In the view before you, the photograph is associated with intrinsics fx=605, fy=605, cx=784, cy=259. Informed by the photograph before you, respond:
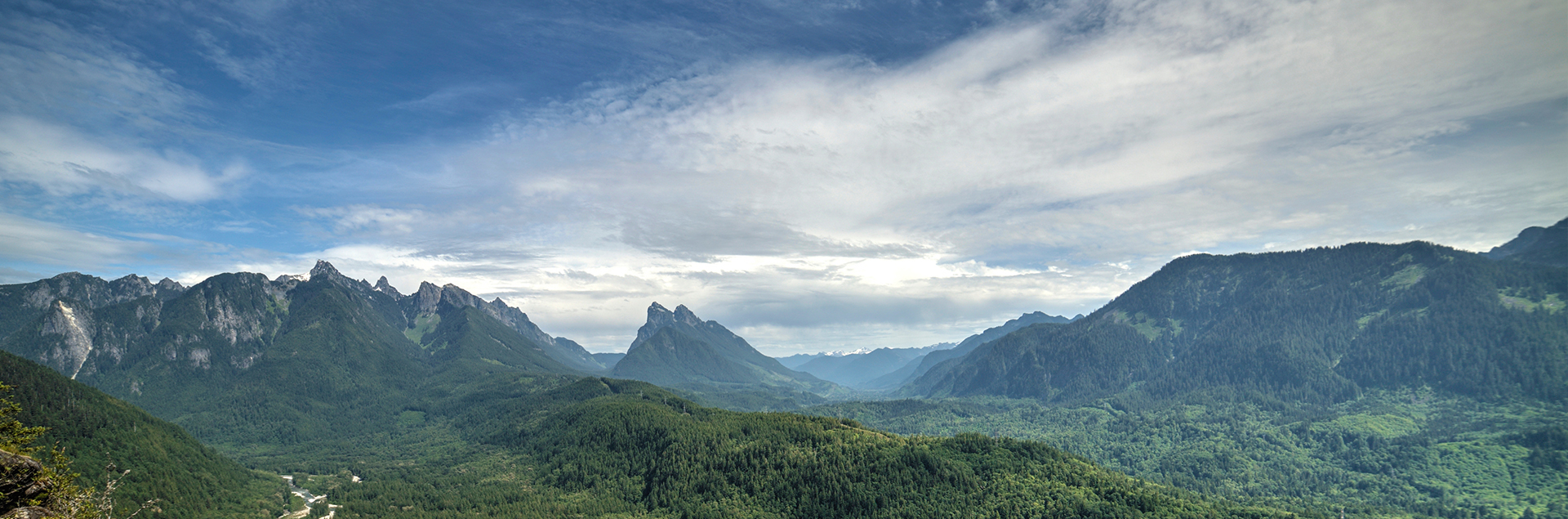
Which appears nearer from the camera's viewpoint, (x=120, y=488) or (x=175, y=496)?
(x=120, y=488)

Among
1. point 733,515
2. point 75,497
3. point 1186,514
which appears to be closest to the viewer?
point 75,497

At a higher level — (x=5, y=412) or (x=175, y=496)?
(x=5, y=412)

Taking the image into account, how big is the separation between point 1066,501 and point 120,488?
285 m

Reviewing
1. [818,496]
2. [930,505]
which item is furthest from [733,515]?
[930,505]

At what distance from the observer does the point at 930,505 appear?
181875 mm

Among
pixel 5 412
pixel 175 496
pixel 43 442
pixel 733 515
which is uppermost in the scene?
pixel 5 412

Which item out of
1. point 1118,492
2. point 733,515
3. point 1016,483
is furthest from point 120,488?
point 1118,492

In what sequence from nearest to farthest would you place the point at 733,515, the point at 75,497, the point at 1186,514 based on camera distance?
the point at 75,497
the point at 1186,514
the point at 733,515

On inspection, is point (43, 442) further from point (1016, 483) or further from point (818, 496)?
point (1016, 483)

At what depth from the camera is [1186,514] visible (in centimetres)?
17038

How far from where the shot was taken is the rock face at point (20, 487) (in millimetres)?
41750

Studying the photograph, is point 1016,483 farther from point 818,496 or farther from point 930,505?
point 818,496

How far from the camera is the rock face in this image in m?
41.8

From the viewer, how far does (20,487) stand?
4294 cm
